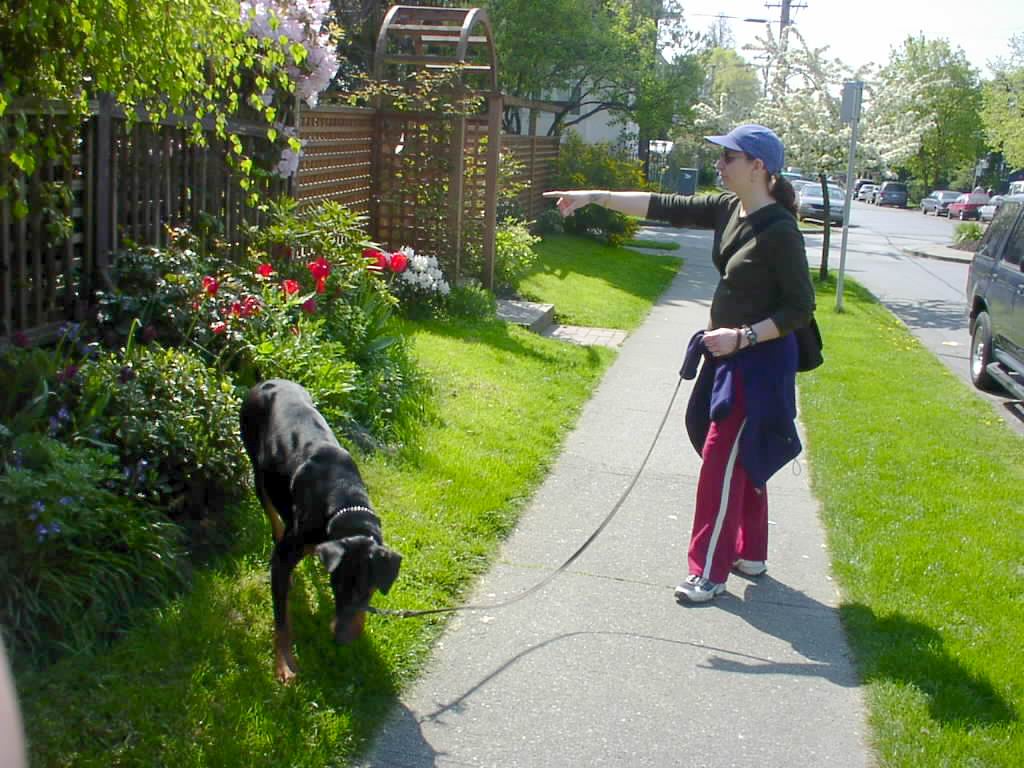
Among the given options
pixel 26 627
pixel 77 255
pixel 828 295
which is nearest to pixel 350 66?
pixel 828 295

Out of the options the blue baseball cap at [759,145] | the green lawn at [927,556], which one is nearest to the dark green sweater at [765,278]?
the blue baseball cap at [759,145]

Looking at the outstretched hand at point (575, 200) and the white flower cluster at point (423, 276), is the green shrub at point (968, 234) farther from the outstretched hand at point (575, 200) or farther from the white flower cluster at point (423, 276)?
the outstretched hand at point (575, 200)

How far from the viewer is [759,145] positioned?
4.89m

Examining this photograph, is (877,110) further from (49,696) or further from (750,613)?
(49,696)

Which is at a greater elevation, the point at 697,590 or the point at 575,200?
the point at 575,200

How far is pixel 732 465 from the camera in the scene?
199 inches

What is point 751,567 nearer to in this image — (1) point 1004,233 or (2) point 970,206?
(1) point 1004,233

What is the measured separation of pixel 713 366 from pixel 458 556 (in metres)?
1.47

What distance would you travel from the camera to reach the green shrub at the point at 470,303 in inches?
440

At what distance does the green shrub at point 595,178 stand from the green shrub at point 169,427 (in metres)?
17.5

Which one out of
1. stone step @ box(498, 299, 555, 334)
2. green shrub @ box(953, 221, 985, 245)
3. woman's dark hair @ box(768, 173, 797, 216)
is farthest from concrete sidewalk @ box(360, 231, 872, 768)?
green shrub @ box(953, 221, 985, 245)

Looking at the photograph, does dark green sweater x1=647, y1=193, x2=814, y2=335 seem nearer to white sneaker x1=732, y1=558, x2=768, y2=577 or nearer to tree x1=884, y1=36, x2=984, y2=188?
white sneaker x1=732, y1=558, x2=768, y2=577

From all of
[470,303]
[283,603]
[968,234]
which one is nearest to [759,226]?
[283,603]

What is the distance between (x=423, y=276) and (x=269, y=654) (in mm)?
6936
